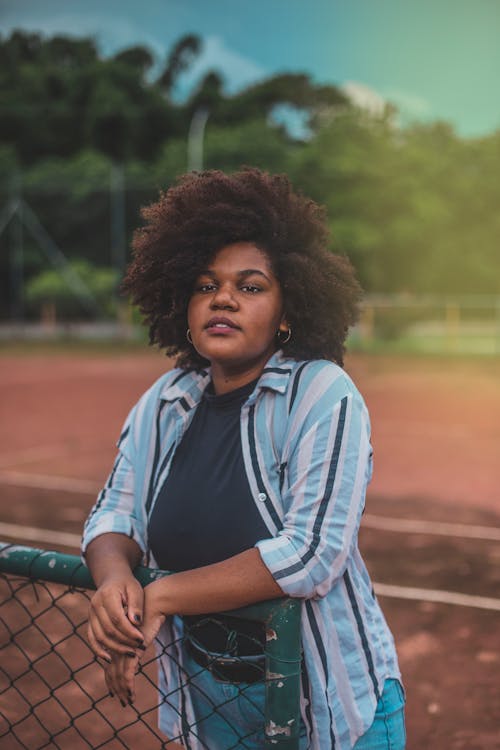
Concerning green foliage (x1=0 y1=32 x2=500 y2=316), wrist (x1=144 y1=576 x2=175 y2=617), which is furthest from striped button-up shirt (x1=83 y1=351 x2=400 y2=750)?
green foliage (x1=0 y1=32 x2=500 y2=316)

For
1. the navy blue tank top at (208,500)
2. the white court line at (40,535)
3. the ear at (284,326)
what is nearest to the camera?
the navy blue tank top at (208,500)

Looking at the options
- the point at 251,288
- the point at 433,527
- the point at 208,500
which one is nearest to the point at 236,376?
the point at 251,288

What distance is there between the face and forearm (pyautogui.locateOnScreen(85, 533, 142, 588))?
16.3 inches

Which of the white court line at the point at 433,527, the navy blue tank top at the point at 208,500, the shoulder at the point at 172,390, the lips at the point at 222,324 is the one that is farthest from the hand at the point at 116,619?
the white court line at the point at 433,527

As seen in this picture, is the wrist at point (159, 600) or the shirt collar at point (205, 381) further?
the shirt collar at point (205, 381)

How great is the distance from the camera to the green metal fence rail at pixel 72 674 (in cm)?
153

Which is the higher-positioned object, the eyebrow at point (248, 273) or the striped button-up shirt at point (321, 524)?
the eyebrow at point (248, 273)

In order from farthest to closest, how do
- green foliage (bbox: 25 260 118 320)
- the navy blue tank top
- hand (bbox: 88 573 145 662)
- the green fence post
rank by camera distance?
1. green foliage (bbox: 25 260 118 320)
2. the navy blue tank top
3. hand (bbox: 88 573 145 662)
4. the green fence post

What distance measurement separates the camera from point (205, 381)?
6.64 feet

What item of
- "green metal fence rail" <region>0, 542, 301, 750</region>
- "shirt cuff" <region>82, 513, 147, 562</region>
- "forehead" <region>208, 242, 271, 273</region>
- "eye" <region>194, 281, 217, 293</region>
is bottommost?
"green metal fence rail" <region>0, 542, 301, 750</region>

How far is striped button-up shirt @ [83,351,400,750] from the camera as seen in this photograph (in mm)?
1621

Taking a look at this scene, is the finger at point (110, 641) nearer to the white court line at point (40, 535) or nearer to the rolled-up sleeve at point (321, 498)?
the rolled-up sleeve at point (321, 498)

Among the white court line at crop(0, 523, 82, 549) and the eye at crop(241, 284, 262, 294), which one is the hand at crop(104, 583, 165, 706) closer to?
the eye at crop(241, 284, 262, 294)

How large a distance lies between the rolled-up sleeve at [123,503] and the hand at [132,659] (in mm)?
300
